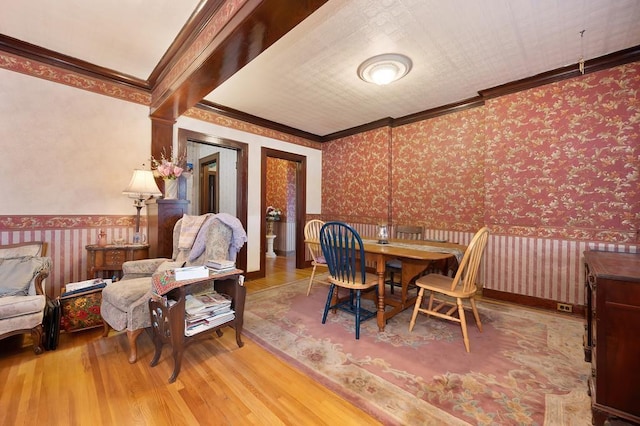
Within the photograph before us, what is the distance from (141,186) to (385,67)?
9.28ft

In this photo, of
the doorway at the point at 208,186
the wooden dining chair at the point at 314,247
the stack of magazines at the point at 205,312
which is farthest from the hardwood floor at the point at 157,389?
the doorway at the point at 208,186

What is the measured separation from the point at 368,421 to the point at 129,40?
3.46m

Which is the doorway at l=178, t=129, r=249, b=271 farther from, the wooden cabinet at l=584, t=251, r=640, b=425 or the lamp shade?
the wooden cabinet at l=584, t=251, r=640, b=425

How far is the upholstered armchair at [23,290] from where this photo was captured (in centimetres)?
185

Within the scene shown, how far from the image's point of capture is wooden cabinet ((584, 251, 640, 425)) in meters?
1.22

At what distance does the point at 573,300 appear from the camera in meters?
2.81

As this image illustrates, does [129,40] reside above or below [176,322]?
above

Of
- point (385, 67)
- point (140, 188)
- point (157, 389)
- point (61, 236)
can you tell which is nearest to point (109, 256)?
point (61, 236)

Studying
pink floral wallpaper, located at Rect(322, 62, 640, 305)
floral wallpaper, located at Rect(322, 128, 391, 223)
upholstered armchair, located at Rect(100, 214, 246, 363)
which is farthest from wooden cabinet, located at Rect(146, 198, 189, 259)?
pink floral wallpaper, located at Rect(322, 62, 640, 305)

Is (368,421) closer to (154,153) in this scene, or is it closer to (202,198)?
(154,153)

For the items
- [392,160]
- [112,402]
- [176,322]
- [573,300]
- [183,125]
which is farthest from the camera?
[392,160]

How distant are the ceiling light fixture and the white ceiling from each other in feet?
0.28

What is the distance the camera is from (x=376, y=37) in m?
2.31

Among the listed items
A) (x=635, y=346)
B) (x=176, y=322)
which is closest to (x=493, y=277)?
(x=635, y=346)
